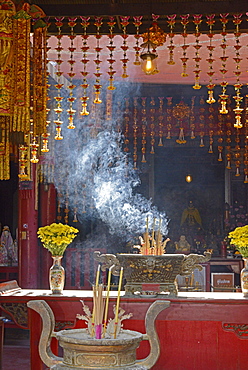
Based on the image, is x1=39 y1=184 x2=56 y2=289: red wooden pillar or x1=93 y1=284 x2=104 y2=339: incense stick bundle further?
x1=39 y1=184 x2=56 y2=289: red wooden pillar

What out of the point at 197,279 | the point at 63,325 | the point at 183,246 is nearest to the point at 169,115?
the point at 183,246

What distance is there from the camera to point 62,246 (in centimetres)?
470

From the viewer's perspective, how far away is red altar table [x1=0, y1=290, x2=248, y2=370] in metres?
4.26

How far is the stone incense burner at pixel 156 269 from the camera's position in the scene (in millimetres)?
4430

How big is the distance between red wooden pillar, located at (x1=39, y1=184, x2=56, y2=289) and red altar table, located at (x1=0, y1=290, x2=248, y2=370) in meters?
3.01

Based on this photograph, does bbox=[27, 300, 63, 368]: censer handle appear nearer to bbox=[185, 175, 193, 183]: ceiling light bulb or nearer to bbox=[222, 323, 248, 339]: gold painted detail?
bbox=[222, 323, 248, 339]: gold painted detail

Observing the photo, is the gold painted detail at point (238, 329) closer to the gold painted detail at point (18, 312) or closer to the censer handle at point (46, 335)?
the gold painted detail at point (18, 312)

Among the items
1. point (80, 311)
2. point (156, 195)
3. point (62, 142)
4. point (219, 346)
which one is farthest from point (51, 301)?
point (156, 195)

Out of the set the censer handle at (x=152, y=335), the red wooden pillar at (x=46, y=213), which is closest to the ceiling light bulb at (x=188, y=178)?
the red wooden pillar at (x=46, y=213)

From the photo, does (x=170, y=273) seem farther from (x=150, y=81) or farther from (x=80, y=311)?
(x=150, y=81)

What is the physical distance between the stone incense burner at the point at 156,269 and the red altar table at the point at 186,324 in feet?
0.47

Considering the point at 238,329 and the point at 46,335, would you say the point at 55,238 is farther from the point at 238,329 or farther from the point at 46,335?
the point at 46,335

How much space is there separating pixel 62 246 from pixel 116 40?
2.59 metres

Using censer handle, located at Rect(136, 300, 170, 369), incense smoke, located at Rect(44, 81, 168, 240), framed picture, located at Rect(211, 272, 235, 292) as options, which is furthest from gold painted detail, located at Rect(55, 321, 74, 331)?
framed picture, located at Rect(211, 272, 235, 292)
